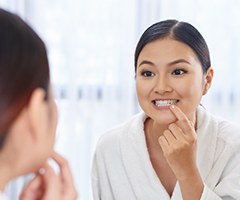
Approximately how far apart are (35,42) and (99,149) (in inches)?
39.9

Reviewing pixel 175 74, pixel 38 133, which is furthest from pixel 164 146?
pixel 38 133

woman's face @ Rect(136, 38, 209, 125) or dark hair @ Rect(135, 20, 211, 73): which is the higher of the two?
dark hair @ Rect(135, 20, 211, 73)

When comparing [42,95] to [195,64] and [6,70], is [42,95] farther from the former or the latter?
[195,64]

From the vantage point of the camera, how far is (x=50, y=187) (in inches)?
37.1

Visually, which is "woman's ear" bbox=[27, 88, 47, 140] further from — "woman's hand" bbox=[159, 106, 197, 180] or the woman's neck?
"woman's hand" bbox=[159, 106, 197, 180]

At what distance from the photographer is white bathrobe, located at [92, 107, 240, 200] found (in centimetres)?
155

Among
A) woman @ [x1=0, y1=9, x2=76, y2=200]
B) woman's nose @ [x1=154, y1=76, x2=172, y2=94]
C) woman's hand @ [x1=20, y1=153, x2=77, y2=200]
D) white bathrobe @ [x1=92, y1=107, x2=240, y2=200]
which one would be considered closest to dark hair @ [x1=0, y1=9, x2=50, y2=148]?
woman @ [x1=0, y1=9, x2=76, y2=200]

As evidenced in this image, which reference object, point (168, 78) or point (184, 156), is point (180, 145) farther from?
point (168, 78)

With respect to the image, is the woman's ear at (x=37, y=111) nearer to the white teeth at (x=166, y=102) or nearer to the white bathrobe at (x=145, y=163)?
the white teeth at (x=166, y=102)

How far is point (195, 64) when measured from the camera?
4.89 ft

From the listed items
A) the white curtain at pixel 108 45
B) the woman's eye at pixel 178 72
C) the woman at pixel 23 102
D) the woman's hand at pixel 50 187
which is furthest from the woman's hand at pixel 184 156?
the white curtain at pixel 108 45

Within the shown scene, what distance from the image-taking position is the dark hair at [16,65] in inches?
27.8

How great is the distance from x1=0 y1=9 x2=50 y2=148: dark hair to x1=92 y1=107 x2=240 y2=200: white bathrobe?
907mm

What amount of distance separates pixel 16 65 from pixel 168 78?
0.82 metres
